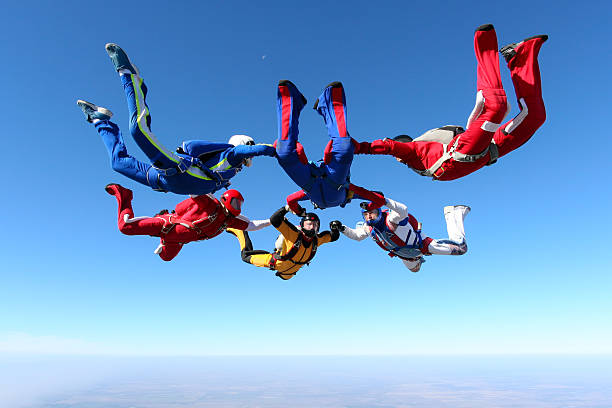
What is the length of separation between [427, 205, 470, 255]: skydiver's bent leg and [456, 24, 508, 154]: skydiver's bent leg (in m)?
3.53

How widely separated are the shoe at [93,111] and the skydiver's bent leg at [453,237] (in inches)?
280

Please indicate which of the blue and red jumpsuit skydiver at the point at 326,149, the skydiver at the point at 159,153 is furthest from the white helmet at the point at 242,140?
the blue and red jumpsuit skydiver at the point at 326,149

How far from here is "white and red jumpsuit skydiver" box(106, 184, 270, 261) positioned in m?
6.43

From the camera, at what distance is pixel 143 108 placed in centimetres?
454

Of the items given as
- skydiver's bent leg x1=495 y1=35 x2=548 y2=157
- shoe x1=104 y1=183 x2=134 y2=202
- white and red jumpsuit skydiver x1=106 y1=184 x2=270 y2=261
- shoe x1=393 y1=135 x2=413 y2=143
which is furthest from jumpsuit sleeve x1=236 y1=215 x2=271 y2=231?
skydiver's bent leg x1=495 y1=35 x2=548 y2=157

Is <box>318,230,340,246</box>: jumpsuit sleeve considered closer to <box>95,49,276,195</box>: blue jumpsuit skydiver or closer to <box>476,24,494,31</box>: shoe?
<box>95,49,276,195</box>: blue jumpsuit skydiver

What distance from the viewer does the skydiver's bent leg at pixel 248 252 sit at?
315 inches

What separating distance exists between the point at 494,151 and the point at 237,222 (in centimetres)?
507

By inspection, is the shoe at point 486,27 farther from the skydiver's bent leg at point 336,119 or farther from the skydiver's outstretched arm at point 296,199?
the skydiver's outstretched arm at point 296,199

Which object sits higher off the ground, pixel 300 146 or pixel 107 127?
pixel 107 127

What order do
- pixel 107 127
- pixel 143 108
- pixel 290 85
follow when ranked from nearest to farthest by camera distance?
pixel 290 85, pixel 143 108, pixel 107 127

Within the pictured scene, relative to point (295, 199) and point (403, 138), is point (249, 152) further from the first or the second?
point (403, 138)

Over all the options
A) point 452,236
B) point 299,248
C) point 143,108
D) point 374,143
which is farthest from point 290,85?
point 452,236

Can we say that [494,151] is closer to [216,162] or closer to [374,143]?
[374,143]
